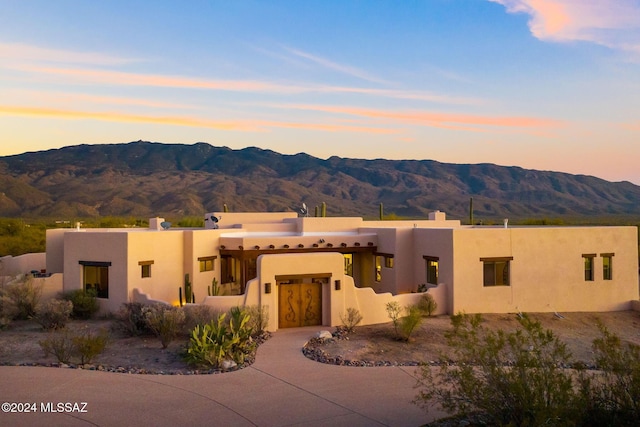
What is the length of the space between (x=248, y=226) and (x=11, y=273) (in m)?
11.6

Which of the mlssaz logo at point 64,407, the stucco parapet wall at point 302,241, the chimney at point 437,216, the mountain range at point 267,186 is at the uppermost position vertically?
the mountain range at point 267,186

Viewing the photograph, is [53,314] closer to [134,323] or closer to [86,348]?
[134,323]

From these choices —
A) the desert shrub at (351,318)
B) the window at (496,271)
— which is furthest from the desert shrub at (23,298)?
the window at (496,271)

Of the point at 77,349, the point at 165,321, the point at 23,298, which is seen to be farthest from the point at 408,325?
the point at 23,298

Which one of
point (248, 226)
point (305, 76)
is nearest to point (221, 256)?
point (248, 226)

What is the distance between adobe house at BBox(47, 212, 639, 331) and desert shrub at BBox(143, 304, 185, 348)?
4.43 ft

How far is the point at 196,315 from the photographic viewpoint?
16.6 m

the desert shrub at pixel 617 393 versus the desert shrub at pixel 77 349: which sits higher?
the desert shrub at pixel 617 393

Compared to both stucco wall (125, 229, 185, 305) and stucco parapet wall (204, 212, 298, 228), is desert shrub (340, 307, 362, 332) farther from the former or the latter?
stucco parapet wall (204, 212, 298, 228)

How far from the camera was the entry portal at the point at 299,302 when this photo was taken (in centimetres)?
1784

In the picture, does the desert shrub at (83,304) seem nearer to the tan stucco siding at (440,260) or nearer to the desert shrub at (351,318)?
the desert shrub at (351,318)

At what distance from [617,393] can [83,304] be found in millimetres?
17726

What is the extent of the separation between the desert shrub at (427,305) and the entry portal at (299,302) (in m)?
4.09

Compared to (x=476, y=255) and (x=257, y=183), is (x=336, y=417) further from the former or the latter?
(x=257, y=183)
